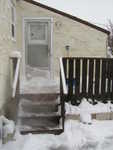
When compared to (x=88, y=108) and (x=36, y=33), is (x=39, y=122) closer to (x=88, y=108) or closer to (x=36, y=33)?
(x=88, y=108)

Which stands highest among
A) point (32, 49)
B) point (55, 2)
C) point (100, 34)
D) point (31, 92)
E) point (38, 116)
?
point (55, 2)

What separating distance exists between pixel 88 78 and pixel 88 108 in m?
0.96

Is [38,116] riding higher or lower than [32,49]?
lower

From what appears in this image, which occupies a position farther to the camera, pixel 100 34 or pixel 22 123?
pixel 100 34

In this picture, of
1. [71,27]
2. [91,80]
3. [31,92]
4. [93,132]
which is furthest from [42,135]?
[71,27]

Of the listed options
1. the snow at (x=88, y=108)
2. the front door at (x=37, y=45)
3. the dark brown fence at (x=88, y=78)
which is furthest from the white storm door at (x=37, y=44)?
the snow at (x=88, y=108)

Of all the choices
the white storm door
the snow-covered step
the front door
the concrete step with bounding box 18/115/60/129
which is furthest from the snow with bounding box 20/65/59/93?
the concrete step with bounding box 18/115/60/129

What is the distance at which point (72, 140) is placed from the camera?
4484 mm

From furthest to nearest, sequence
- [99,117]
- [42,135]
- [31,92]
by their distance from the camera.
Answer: [31,92] < [99,117] < [42,135]

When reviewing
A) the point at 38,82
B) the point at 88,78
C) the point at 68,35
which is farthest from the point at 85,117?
the point at 68,35

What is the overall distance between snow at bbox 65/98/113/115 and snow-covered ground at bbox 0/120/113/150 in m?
0.53

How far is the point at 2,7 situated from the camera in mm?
5363

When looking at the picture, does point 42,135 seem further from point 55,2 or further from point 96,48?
point 55,2

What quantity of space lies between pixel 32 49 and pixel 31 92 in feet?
8.79
